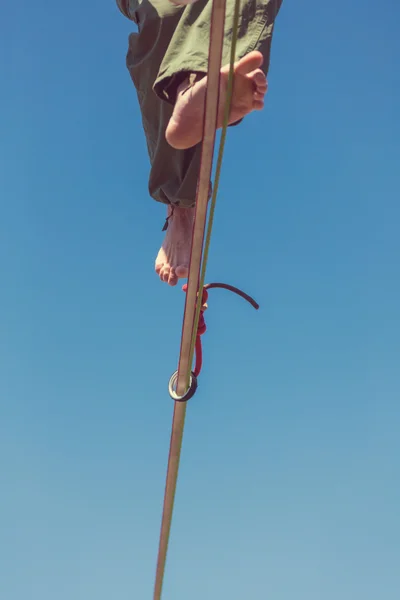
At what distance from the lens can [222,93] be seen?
1537 mm

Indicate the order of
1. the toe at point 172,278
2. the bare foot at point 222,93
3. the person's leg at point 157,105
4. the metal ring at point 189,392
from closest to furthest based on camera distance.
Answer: the bare foot at point 222,93 → the metal ring at point 189,392 → the person's leg at point 157,105 → the toe at point 172,278

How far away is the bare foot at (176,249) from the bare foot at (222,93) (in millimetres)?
552

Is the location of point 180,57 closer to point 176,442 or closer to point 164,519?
point 176,442

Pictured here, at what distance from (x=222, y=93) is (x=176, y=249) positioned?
3.03ft

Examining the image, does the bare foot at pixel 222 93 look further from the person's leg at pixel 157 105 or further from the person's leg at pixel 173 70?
the person's leg at pixel 157 105

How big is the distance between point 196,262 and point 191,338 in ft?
0.69

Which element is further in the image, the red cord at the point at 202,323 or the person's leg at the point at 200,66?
the red cord at the point at 202,323

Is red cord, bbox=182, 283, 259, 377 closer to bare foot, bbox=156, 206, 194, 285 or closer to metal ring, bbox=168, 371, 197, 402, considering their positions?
metal ring, bbox=168, 371, 197, 402

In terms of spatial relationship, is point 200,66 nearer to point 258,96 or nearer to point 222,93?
point 258,96

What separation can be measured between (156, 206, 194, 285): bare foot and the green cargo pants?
8cm

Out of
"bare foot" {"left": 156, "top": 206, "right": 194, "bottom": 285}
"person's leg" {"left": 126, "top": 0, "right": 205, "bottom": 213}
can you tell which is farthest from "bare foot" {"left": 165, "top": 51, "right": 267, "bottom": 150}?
"bare foot" {"left": 156, "top": 206, "right": 194, "bottom": 285}

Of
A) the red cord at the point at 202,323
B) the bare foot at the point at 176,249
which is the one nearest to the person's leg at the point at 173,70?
the bare foot at the point at 176,249

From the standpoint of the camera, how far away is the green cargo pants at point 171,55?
72.4 inches

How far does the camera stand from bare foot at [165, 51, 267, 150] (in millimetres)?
1664
